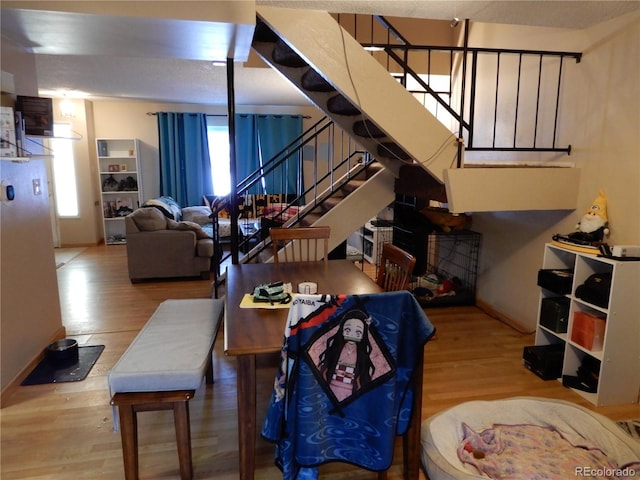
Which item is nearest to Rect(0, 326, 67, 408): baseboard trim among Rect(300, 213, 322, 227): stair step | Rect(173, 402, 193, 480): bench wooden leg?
Rect(173, 402, 193, 480): bench wooden leg

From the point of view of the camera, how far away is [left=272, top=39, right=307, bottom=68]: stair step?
113 inches

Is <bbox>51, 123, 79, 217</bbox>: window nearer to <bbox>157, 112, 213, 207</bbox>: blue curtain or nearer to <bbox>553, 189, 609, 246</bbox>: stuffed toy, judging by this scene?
<bbox>157, 112, 213, 207</bbox>: blue curtain

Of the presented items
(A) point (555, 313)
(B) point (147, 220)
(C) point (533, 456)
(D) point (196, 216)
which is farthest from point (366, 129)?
(D) point (196, 216)

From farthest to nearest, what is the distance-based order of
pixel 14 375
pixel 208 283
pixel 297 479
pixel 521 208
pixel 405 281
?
pixel 208 283
pixel 521 208
pixel 14 375
pixel 405 281
pixel 297 479

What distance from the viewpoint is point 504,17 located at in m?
2.60

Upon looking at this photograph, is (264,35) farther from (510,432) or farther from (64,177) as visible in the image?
(64,177)

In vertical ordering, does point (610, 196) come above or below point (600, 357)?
above

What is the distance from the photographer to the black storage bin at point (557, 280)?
102 inches

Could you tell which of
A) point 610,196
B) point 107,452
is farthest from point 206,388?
point 610,196

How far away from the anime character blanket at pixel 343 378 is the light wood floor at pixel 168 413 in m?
0.43

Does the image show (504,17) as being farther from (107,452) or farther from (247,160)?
(247,160)

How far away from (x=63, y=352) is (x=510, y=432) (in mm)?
2814

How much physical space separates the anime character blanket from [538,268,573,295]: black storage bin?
4.99ft

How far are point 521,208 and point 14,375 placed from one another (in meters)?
3.41
